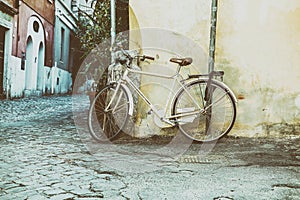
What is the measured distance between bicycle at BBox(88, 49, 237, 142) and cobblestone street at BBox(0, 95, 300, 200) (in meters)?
0.17

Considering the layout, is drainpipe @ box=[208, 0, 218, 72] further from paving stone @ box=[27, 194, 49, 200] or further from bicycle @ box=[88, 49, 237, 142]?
paving stone @ box=[27, 194, 49, 200]

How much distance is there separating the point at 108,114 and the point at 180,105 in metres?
0.76

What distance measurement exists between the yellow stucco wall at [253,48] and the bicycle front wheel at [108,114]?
24.6 inches

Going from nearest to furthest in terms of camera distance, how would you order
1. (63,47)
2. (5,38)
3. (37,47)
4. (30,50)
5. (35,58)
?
(5,38), (30,50), (35,58), (37,47), (63,47)

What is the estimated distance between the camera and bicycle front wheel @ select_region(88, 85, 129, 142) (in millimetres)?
3705

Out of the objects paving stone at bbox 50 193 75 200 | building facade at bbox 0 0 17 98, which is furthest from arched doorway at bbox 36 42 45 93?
paving stone at bbox 50 193 75 200

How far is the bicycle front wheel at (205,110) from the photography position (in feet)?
11.6

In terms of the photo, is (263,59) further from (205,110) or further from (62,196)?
(62,196)

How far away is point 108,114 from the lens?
12.4 feet

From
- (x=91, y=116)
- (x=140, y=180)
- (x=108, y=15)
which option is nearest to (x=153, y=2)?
(x=91, y=116)

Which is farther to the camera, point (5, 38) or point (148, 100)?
point (5, 38)

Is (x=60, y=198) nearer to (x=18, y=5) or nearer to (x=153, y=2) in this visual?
(x=153, y=2)

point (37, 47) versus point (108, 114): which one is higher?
point (37, 47)

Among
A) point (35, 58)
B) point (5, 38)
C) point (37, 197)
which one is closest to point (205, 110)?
point (37, 197)
